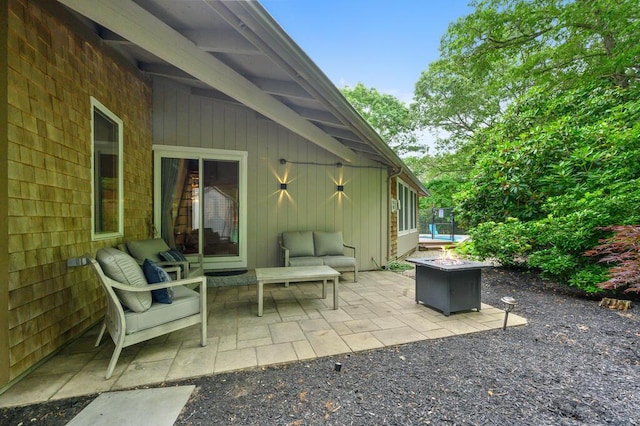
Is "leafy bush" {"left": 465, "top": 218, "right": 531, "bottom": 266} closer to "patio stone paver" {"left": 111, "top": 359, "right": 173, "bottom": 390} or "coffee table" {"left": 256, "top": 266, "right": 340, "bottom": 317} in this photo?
"coffee table" {"left": 256, "top": 266, "right": 340, "bottom": 317}

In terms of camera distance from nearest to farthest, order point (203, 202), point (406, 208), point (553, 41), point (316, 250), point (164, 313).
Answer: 1. point (164, 313)
2. point (203, 202)
3. point (316, 250)
4. point (553, 41)
5. point (406, 208)

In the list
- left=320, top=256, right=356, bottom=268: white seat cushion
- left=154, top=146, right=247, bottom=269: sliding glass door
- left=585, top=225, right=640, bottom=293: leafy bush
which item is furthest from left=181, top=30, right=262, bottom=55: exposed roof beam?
left=585, top=225, right=640, bottom=293: leafy bush

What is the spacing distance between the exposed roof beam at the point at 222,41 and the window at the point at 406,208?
5.80 m

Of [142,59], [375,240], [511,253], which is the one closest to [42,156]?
[142,59]

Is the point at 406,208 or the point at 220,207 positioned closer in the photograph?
the point at 220,207

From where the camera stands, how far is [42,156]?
2.09m

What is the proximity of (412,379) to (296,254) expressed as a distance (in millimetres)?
3207

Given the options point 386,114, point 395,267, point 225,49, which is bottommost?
point 395,267

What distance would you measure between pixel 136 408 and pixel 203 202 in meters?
3.58

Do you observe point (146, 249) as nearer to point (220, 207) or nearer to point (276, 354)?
point (220, 207)

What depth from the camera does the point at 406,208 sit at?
341 inches

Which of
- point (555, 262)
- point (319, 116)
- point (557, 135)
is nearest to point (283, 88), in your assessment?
point (319, 116)

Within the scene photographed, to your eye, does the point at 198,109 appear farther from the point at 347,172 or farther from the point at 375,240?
the point at 375,240

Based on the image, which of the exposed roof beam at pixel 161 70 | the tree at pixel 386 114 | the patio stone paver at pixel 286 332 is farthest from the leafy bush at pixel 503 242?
the tree at pixel 386 114
